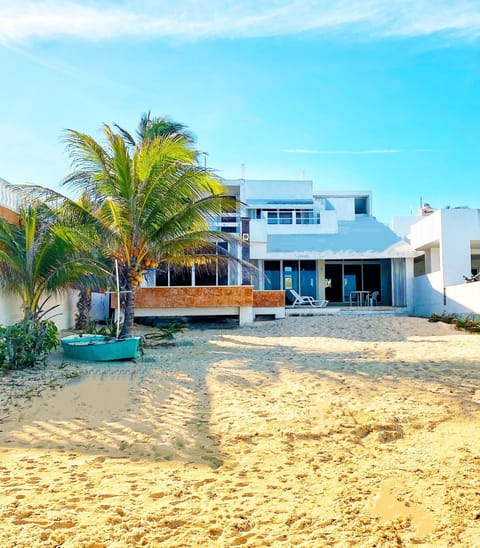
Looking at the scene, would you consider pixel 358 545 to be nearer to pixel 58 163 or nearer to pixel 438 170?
pixel 58 163

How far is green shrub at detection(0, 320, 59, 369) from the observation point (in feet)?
26.9

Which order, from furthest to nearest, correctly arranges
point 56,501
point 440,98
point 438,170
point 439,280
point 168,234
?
point 438,170, point 439,280, point 440,98, point 168,234, point 56,501

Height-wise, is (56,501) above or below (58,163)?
below

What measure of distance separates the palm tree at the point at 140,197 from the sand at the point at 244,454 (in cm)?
367

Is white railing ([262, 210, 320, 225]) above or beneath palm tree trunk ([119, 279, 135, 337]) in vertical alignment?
above

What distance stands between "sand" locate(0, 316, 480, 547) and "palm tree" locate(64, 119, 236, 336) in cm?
367

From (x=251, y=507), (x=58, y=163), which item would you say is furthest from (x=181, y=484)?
(x=58, y=163)

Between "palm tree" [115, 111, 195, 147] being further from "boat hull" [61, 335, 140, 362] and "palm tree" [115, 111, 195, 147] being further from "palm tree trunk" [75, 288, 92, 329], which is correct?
"boat hull" [61, 335, 140, 362]

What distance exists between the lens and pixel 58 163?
12.5 metres

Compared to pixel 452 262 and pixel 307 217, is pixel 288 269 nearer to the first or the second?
pixel 307 217

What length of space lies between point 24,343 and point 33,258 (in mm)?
2230

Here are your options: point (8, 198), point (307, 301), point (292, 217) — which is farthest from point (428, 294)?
point (8, 198)

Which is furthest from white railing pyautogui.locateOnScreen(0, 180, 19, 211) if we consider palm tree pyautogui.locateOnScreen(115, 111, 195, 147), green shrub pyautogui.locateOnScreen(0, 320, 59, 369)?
palm tree pyautogui.locateOnScreen(115, 111, 195, 147)

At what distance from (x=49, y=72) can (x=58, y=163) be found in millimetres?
2743
